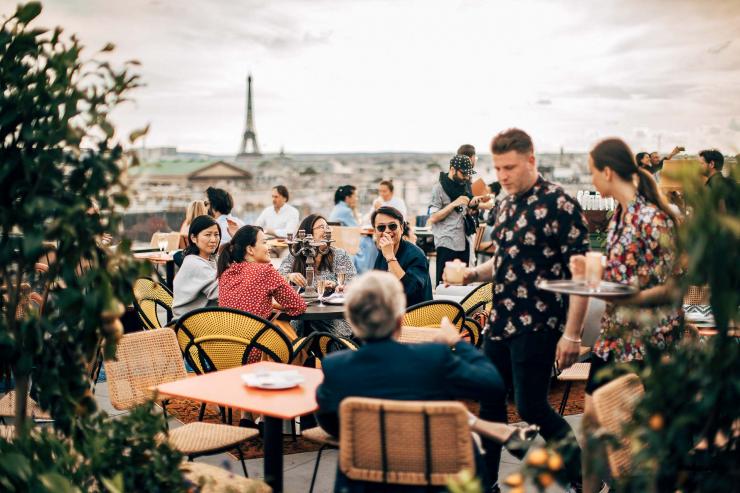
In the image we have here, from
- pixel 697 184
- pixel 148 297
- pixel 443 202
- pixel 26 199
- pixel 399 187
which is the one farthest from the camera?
pixel 399 187

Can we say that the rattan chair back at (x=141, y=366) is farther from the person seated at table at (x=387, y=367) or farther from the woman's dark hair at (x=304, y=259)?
the woman's dark hair at (x=304, y=259)

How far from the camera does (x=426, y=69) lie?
17797mm

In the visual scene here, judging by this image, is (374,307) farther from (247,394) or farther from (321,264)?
(321,264)

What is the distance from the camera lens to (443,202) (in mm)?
7574

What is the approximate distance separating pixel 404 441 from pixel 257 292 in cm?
234

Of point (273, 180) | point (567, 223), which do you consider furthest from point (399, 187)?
point (567, 223)

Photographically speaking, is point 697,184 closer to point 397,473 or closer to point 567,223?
point 397,473

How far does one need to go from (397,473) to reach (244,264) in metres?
2.47

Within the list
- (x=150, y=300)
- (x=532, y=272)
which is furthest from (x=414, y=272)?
(x=532, y=272)

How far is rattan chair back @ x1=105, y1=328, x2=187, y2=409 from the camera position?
11.5 feet

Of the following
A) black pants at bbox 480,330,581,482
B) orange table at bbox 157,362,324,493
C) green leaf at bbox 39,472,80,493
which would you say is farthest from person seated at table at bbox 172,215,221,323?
green leaf at bbox 39,472,80,493

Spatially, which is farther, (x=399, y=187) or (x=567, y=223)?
(x=399, y=187)

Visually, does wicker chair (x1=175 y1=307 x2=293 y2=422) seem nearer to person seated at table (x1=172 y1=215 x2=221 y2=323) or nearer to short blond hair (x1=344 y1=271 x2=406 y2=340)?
person seated at table (x1=172 y1=215 x2=221 y2=323)

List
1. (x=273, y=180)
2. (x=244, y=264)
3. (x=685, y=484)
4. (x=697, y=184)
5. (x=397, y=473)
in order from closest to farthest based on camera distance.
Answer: (x=697, y=184) → (x=685, y=484) → (x=397, y=473) → (x=244, y=264) → (x=273, y=180)
